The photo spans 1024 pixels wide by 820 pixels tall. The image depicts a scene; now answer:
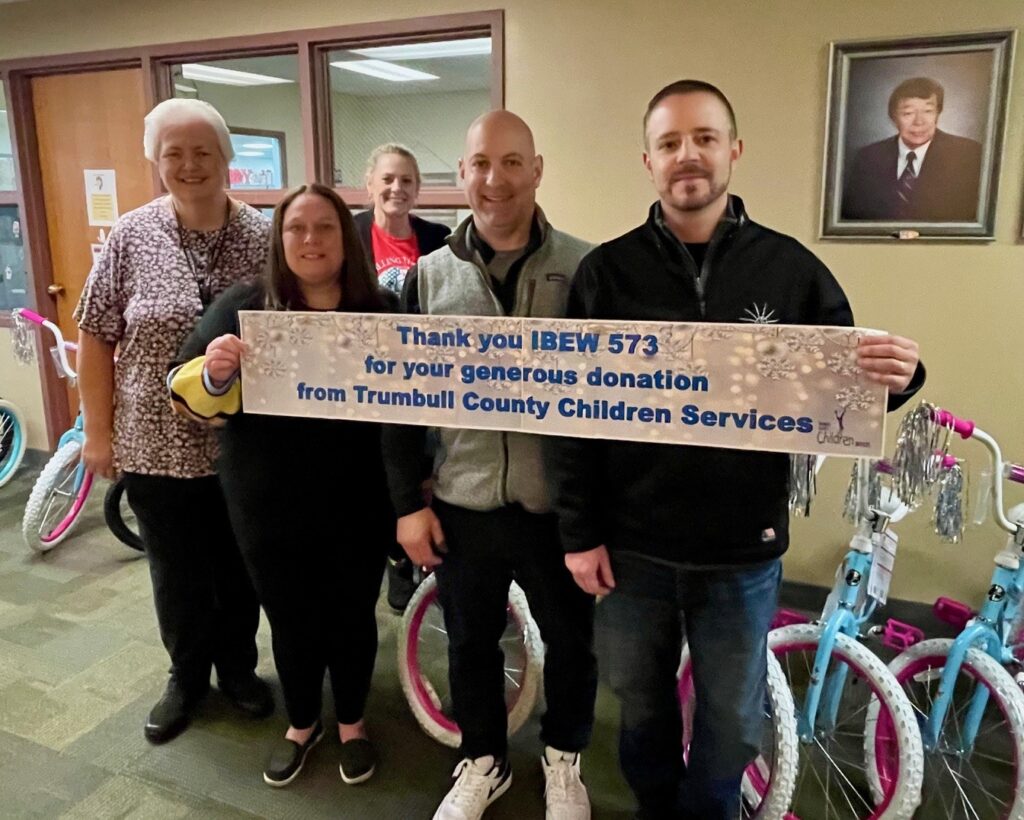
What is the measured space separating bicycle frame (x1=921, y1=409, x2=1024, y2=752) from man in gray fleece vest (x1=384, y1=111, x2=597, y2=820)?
876 mm

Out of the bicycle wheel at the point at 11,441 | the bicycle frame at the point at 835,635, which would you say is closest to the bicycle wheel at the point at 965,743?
the bicycle frame at the point at 835,635

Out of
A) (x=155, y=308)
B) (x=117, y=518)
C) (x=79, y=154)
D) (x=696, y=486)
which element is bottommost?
(x=117, y=518)

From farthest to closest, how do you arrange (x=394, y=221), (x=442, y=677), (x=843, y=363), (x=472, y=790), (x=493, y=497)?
1. (x=394, y=221)
2. (x=442, y=677)
3. (x=472, y=790)
4. (x=493, y=497)
5. (x=843, y=363)

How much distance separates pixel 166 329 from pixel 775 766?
1678mm

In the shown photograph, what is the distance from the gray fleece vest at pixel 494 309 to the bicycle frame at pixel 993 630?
108 cm

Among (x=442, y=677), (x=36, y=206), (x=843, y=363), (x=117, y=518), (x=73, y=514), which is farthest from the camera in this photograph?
(x=36, y=206)

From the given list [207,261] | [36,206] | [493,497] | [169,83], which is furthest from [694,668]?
[36,206]

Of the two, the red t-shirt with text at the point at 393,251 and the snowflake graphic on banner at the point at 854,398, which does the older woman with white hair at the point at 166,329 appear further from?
the snowflake graphic on banner at the point at 854,398

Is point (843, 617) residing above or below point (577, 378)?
below

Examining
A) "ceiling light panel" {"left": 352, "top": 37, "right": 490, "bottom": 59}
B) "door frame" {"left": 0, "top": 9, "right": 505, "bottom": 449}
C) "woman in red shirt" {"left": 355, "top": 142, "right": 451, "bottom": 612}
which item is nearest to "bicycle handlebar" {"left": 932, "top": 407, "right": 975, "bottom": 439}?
"woman in red shirt" {"left": 355, "top": 142, "right": 451, "bottom": 612}

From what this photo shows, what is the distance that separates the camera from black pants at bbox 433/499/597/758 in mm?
1575

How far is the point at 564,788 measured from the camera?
180 cm

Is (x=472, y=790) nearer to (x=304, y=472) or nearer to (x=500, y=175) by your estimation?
(x=304, y=472)

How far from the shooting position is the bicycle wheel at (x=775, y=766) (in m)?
1.72
